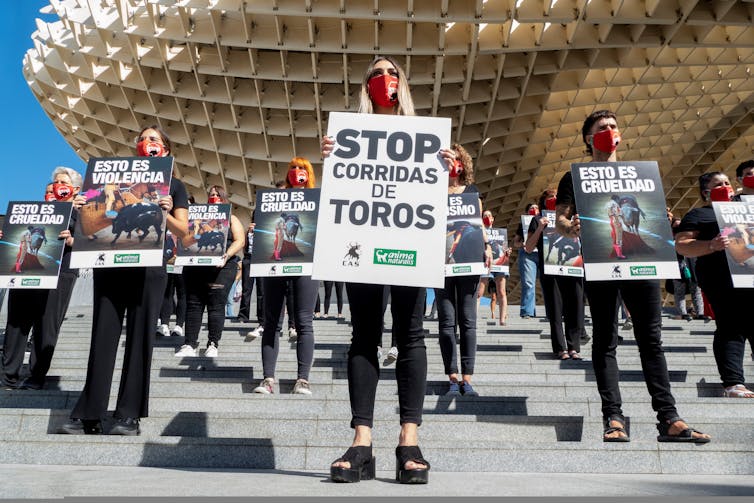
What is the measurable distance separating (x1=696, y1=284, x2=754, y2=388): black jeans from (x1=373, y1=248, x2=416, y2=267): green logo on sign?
2821 mm

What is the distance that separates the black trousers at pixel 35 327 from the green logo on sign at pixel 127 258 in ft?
5.68

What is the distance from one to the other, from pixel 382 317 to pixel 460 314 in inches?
81.4

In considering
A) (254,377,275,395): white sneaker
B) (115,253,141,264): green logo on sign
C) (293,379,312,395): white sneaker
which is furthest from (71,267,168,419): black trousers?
(293,379,312,395): white sneaker

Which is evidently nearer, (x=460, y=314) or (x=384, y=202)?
(x=384, y=202)

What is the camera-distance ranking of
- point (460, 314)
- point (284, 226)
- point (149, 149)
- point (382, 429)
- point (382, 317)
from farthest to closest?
point (284, 226)
point (460, 314)
point (149, 149)
point (382, 429)
point (382, 317)

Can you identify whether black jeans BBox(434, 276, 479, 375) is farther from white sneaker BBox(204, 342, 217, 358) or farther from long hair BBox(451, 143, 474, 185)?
white sneaker BBox(204, 342, 217, 358)

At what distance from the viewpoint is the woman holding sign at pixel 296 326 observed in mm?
4598

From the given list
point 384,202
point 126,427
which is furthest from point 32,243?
point 384,202

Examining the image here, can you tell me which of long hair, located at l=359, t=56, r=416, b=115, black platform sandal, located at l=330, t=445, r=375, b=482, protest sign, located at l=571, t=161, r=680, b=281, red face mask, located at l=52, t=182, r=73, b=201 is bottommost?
black platform sandal, located at l=330, t=445, r=375, b=482

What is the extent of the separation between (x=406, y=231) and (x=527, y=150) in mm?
24922

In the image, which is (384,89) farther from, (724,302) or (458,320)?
(724,302)

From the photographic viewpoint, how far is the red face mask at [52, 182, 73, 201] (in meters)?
5.38

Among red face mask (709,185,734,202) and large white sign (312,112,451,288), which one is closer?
large white sign (312,112,451,288)

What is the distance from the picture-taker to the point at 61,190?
5383mm
